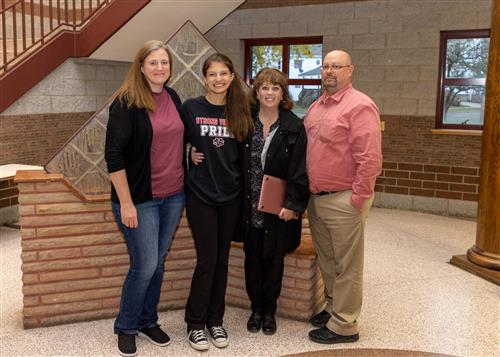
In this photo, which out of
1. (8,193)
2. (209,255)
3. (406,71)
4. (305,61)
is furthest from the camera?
(305,61)

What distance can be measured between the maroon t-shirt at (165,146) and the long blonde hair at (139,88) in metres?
0.07

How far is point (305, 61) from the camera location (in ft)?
22.3

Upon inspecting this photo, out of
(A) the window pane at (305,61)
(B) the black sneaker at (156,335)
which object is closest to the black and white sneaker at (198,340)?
(B) the black sneaker at (156,335)

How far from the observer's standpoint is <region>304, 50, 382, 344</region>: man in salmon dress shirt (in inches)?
98.4

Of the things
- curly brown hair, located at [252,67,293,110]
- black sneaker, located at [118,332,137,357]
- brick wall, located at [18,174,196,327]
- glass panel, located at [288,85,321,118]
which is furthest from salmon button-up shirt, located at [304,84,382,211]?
glass panel, located at [288,85,321,118]

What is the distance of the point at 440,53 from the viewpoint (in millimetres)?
5867

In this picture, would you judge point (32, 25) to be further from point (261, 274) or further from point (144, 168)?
point (261, 274)

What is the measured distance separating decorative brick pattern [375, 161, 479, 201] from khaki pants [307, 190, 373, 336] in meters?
3.55

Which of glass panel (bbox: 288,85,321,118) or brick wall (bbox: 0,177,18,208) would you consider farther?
glass panel (bbox: 288,85,321,118)

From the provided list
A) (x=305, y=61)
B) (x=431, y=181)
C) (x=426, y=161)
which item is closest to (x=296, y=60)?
(x=305, y=61)

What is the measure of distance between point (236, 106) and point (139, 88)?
0.49 m

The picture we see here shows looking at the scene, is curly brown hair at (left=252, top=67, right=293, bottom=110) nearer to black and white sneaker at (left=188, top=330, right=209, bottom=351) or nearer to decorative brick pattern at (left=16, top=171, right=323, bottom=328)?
decorative brick pattern at (left=16, top=171, right=323, bottom=328)

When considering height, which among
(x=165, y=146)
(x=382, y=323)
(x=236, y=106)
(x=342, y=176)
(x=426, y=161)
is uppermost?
(x=236, y=106)

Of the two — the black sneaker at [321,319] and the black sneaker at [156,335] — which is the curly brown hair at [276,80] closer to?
the black sneaker at [321,319]
